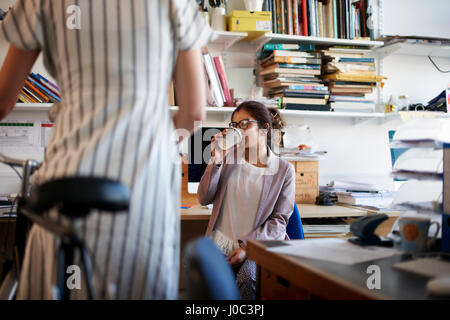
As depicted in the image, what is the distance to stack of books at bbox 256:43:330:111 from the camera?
2617 mm

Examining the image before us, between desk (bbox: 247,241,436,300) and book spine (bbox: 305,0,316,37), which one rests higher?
book spine (bbox: 305,0,316,37)

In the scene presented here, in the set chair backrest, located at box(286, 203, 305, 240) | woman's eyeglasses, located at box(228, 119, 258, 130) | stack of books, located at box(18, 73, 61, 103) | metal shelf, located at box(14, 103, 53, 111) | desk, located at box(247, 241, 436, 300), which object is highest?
stack of books, located at box(18, 73, 61, 103)

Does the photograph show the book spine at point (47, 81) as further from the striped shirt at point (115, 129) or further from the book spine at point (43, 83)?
the striped shirt at point (115, 129)

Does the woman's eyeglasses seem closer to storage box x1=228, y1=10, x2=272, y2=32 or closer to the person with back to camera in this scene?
the person with back to camera

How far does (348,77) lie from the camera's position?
270 cm

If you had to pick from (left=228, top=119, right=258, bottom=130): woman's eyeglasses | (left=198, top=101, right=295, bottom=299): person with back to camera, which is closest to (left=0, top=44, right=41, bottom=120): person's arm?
(left=198, top=101, right=295, bottom=299): person with back to camera

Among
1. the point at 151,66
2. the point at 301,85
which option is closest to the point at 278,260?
the point at 151,66

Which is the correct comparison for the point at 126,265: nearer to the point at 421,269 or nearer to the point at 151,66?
the point at 151,66

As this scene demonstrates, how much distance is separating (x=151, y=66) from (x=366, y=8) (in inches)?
93.6

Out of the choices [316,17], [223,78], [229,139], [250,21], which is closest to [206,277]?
[229,139]

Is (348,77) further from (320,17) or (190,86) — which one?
(190,86)

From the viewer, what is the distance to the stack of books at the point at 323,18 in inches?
105

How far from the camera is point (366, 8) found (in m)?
2.80

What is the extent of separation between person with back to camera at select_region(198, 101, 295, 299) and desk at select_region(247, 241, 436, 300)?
2.10 ft
